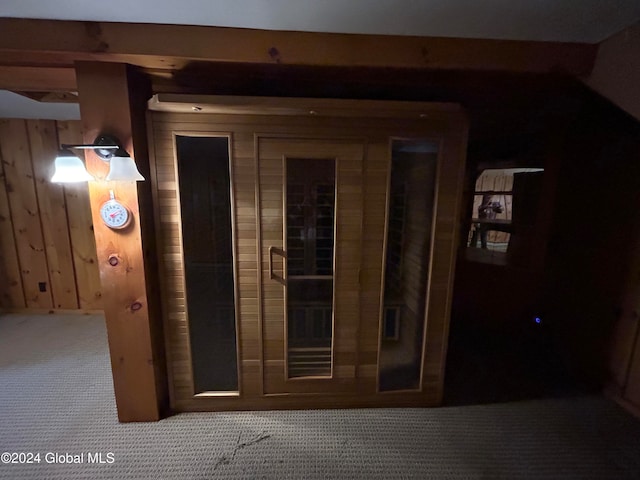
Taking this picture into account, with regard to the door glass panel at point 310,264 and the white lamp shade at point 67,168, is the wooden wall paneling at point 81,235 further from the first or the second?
the door glass panel at point 310,264

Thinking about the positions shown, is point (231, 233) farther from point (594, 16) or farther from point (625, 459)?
point (625, 459)

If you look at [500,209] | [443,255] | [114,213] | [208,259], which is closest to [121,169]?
[114,213]

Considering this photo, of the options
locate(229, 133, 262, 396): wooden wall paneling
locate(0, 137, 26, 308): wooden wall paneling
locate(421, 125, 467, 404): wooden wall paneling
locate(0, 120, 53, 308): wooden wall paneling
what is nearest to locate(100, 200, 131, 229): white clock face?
locate(229, 133, 262, 396): wooden wall paneling

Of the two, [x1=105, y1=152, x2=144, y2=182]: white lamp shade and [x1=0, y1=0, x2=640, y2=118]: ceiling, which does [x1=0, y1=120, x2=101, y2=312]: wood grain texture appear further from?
[x1=105, y1=152, x2=144, y2=182]: white lamp shade

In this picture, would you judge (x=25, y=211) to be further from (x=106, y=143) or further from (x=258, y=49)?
(x=258, y=49)

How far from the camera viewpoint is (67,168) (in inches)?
50.1

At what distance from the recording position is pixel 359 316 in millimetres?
1688

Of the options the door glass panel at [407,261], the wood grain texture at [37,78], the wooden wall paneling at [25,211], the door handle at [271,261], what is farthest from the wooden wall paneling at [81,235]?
the door glass panel at [407,261]

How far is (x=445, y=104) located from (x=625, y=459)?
202 cm

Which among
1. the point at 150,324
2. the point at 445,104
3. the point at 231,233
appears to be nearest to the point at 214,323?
the point at 150,324

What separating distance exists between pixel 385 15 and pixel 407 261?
122 centimetres

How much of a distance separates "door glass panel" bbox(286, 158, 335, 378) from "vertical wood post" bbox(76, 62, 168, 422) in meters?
0.73

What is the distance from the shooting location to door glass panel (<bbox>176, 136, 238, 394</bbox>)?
60.1 inches

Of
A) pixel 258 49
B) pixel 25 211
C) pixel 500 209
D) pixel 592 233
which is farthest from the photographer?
pixel 25 211
